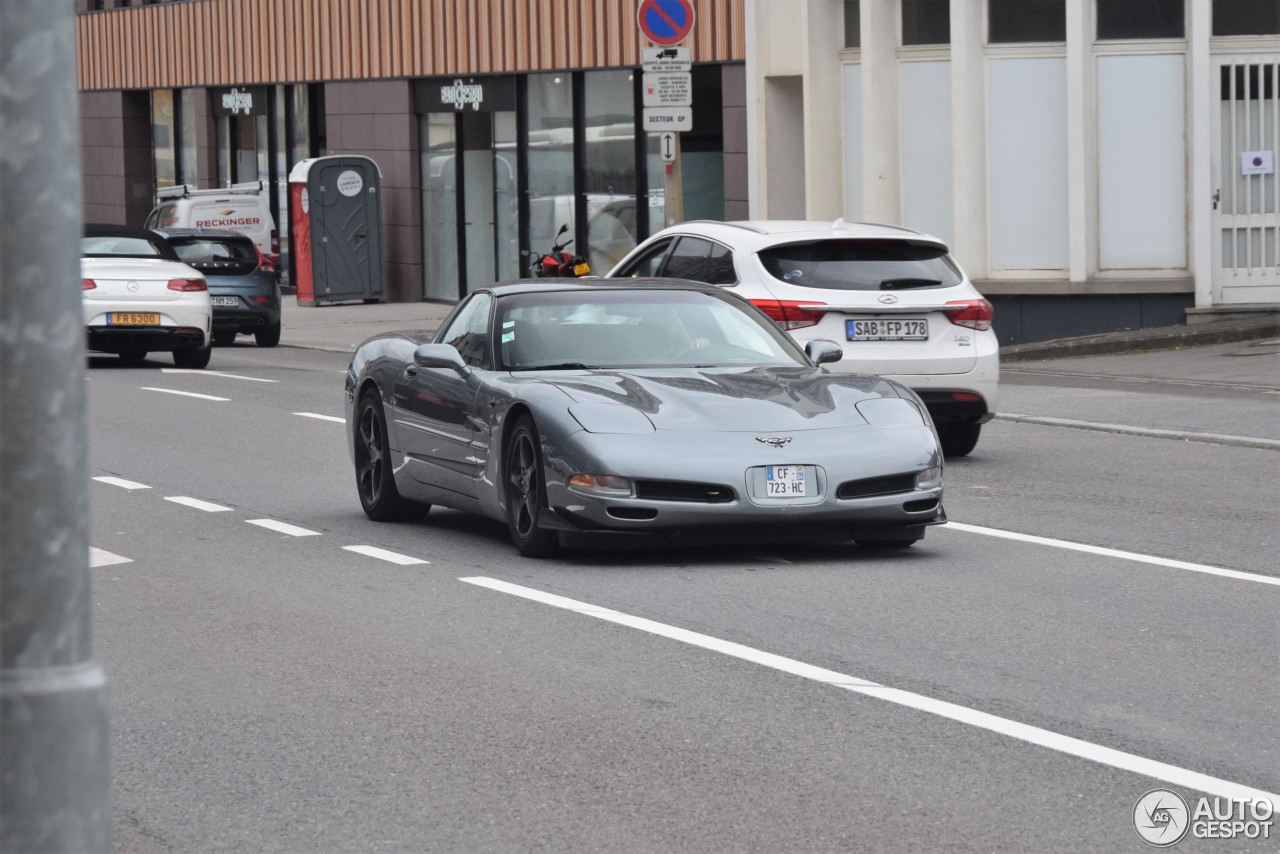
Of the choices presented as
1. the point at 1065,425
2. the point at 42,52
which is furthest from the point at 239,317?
the point at 42,52

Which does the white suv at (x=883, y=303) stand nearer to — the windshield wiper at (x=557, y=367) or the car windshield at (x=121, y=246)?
the windshield wiper at (x=557, y=367)

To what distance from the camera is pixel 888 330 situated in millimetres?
13922

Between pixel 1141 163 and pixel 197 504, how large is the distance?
43.9ft

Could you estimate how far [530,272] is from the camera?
108 ft

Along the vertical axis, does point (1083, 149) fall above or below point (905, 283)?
above

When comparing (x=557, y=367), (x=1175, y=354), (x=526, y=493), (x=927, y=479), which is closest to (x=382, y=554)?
(x=526, y=493)

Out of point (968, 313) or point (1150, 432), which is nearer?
point (968, 313)

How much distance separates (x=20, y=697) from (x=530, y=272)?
29.8 m

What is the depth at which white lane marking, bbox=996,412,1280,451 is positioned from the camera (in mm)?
14703

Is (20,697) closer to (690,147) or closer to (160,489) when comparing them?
(160,489)

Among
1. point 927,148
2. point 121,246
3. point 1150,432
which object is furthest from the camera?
point 927,148

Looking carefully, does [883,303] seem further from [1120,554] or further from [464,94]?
[464,94]

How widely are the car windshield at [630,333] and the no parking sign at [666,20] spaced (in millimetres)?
9543

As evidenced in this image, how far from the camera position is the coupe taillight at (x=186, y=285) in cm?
2336
